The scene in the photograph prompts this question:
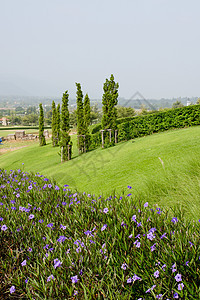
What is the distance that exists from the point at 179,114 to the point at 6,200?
1367 cm

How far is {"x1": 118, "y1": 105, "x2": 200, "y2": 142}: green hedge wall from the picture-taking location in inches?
572

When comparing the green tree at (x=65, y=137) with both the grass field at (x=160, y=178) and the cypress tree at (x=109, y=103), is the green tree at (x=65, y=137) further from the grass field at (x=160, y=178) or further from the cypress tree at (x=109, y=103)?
the grass field at (x=160, y=178)

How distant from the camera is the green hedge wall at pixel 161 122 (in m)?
14.5

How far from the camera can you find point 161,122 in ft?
52.6

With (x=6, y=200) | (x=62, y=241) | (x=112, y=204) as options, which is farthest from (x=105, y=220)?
(x=6, y=200)

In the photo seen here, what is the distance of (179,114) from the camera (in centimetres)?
Answer: 1509

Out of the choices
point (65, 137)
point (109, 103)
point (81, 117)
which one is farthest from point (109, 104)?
point (65, 137)

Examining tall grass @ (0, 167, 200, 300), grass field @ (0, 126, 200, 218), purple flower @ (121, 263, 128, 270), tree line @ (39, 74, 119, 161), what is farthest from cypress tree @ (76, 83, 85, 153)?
purple flower @ (121, 263, 128, 270)

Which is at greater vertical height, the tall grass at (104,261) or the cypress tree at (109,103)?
the cypress tree at (109,103)

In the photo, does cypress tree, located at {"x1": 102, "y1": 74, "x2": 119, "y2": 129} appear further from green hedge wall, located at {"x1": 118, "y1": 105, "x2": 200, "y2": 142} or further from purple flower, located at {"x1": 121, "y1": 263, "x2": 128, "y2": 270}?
purple flower, located at {"x1": 121, "y1": 263, "x2": 128, "y2": 270}

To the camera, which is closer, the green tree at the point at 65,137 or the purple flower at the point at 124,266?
the purple flower at the point at 124,266

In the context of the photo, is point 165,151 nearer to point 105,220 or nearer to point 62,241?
point 105,220

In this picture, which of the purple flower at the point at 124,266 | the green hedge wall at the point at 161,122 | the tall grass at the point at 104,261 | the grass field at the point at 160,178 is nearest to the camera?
the tall grass at the point at 104,261

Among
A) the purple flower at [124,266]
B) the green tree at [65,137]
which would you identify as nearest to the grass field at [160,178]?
the purple flower at [124,266]
